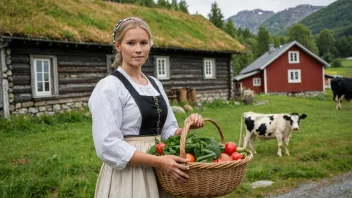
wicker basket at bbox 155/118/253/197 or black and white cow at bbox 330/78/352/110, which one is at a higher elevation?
black and white cow at bbox 330/78/352/110

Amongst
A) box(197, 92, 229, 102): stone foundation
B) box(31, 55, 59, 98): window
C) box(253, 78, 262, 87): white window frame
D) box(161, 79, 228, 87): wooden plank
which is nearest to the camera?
box(31, 55, 59, 98): window

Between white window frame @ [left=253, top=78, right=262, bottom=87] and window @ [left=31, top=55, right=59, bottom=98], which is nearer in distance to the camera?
window @ [left=31, top=55, right=59, bottom=98]

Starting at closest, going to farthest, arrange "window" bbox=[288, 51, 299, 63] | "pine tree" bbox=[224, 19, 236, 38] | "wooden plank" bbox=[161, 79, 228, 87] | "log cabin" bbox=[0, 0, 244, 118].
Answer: "log cabin" bbox=[0, 0, 244, 118] < "wooden plank" bbox=[161, 79, 228, 87] < "window" bbox=[288, 51, 299, 63] < "pine tree" bbox=[224, 19, 236, 38]

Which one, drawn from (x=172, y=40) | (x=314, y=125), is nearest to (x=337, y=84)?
(x=314, y=125)

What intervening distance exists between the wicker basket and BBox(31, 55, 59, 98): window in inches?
420

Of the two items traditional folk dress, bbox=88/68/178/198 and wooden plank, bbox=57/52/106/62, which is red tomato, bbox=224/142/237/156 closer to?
traditional folk dress, bbox=88/68/178/198

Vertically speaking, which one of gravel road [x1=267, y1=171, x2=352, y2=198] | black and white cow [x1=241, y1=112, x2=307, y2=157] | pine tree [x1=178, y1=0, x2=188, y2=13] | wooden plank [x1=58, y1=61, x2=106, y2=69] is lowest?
gravel road [x1=267, y1=171, x2=352, y2=198]

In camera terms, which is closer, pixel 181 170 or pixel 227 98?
pixel 181 170

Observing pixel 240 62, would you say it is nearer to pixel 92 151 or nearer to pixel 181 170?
pixel 92 151

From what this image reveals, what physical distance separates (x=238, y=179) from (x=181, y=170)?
1.36 ft

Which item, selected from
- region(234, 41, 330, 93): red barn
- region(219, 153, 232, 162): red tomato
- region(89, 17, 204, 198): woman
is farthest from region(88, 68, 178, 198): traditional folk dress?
region(234, 41, 330, 93): red barn

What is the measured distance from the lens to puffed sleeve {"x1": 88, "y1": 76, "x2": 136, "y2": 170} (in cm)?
185

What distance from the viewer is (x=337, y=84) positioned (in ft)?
57.7

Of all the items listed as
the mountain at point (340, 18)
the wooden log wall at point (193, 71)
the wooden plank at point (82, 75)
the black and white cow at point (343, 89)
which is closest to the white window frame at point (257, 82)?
the mountain at point (340, 18)
